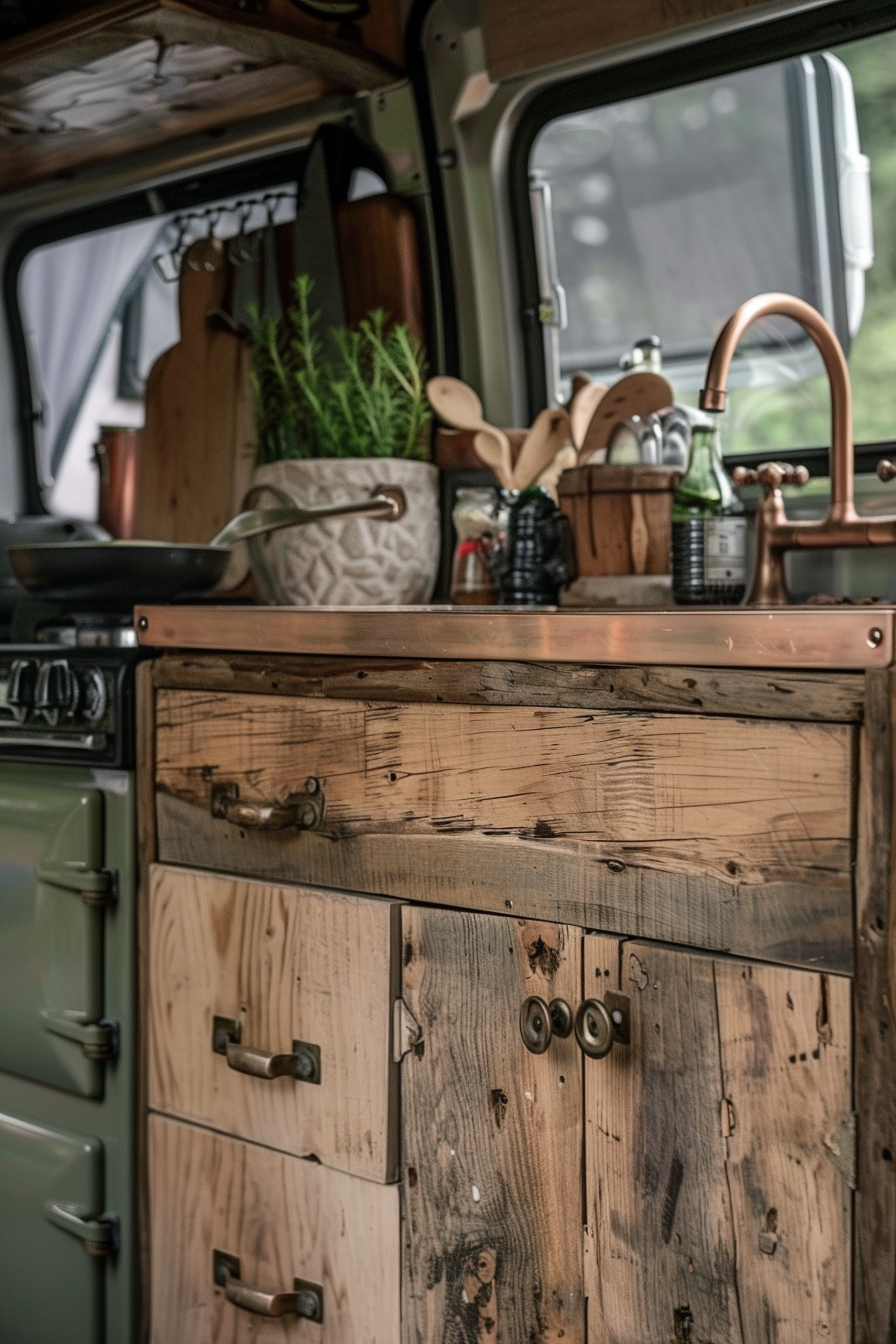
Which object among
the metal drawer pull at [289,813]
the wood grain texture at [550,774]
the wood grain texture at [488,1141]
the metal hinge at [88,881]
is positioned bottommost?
the wood grain texture at [488,1141]

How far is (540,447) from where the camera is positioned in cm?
192

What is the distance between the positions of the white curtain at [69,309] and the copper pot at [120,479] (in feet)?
1.18

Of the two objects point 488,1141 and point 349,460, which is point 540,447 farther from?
point 488,1141

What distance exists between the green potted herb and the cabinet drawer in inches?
16.3

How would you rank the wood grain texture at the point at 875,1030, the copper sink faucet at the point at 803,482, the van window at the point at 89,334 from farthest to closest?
the van window at the point at 89,334 → the copper sink faucet at the point at 803,482 → the wood grain texture at the point at 875,1030

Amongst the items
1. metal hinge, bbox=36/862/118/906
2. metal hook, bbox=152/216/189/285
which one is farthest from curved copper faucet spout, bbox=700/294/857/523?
metal hook, bbox=152/216/189/285

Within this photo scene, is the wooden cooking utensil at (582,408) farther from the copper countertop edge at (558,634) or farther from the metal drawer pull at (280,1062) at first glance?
the metal drawer pull at (280,1062)

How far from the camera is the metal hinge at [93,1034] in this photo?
1.64 metres

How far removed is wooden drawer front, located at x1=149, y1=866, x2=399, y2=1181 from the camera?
1.40 metres

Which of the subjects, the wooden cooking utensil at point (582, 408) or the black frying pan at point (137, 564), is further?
the wooden cooking utensil at point (582, 408)

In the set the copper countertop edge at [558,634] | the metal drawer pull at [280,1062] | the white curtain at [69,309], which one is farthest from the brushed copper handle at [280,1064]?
the white curtain at [69,309]

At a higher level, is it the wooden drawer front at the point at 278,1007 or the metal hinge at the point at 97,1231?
the wooden drawer front at the point at 278,1007

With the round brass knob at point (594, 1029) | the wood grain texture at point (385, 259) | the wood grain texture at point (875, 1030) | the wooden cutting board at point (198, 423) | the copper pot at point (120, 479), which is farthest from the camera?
the copper pot at point (120, 479)

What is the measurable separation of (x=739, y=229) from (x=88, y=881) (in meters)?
1.26
